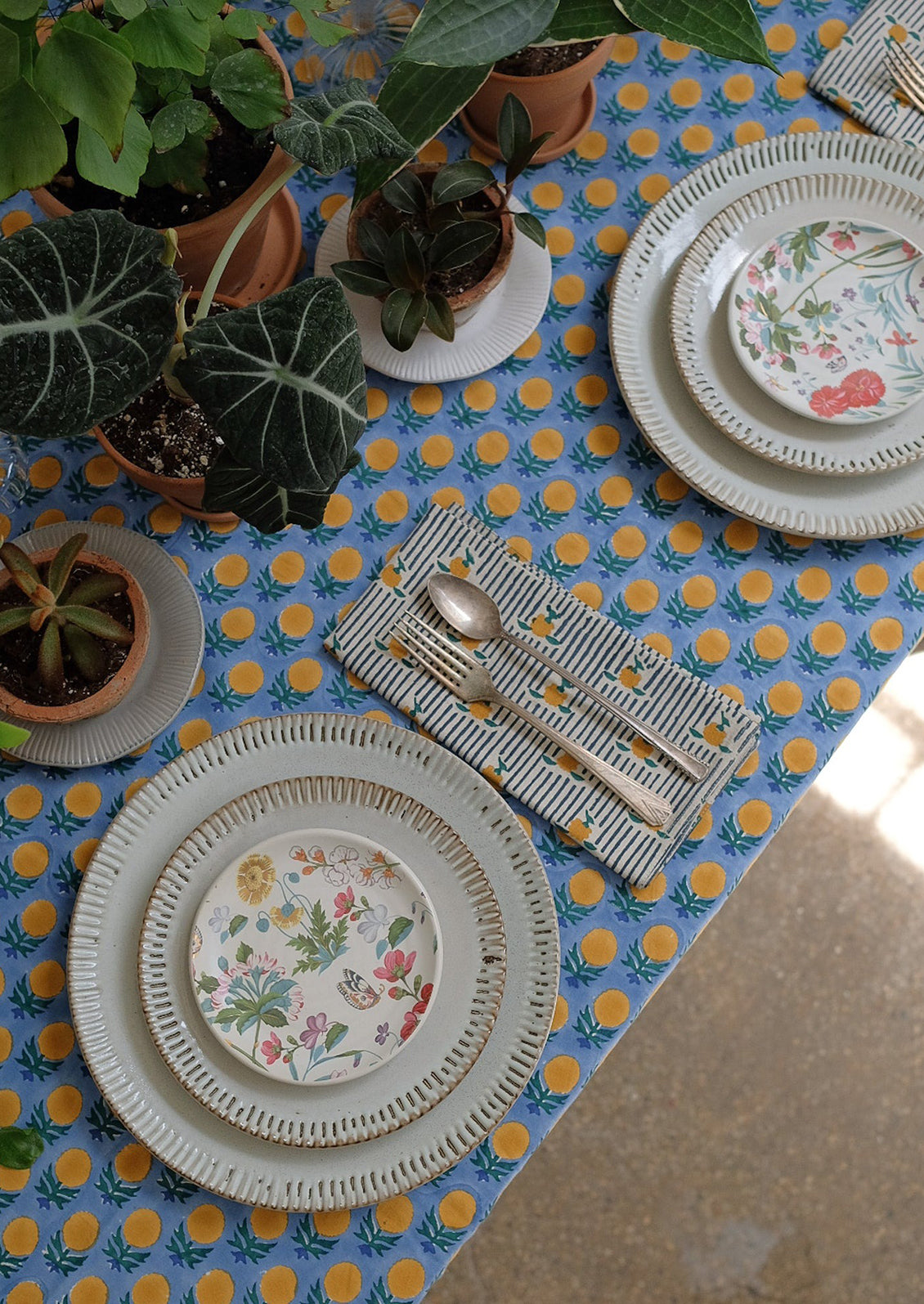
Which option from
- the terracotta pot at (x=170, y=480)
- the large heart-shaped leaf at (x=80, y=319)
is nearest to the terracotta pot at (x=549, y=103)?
the terracotta pot at (x=170, y=480)

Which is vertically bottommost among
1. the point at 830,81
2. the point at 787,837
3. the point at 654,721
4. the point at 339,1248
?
the point at 787,837

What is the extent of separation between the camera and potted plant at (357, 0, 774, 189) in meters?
0.76

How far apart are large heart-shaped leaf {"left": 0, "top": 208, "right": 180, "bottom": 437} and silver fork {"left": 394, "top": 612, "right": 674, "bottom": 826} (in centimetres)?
34

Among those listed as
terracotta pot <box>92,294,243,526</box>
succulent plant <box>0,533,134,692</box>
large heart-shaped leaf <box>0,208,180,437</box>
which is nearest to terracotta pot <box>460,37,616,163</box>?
terracotta pot <box>92,294,243,526</box>

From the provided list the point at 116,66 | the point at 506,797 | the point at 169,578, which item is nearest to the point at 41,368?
the point at 116,66

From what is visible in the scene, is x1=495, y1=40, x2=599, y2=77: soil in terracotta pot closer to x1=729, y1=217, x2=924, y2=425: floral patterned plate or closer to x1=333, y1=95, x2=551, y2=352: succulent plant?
x1=333, y1=95, x2=551, y2=352: succulent plant

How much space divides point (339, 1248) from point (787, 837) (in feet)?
3.80

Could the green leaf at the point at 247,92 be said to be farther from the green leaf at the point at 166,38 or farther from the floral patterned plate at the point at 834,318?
the floral patterned plate at the point at 834,318

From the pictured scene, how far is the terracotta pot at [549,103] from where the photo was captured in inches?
37.8

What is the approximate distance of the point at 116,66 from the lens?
1.96 ft

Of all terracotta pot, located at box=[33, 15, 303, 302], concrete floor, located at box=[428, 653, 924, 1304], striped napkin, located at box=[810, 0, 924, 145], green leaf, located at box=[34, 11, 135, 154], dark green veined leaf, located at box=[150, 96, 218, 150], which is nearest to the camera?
green leaf, located at box=[34, 11, 135, 154]

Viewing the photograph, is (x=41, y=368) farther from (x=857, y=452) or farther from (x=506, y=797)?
(x=857, y=452)

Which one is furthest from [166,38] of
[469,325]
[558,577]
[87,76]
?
[558,577]

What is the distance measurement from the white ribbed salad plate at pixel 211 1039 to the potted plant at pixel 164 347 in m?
0.29
